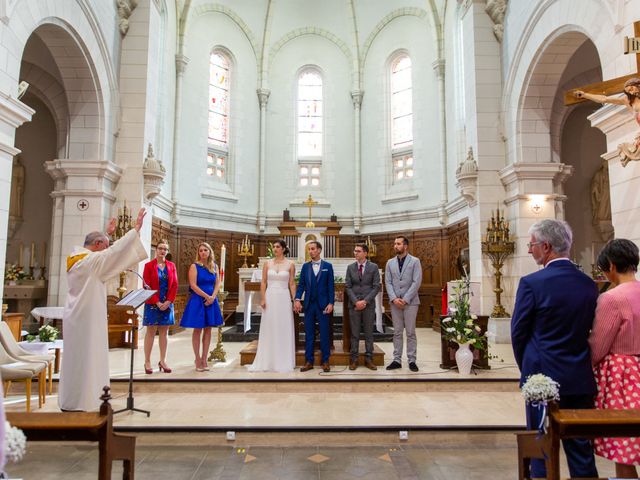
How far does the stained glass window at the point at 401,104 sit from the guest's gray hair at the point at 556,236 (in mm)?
11114

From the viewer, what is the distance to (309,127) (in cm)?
1416

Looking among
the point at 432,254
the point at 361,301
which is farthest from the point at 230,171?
the point at 361,301

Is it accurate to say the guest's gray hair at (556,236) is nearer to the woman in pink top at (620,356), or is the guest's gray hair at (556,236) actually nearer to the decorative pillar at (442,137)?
the woman in pink top at (620,356)

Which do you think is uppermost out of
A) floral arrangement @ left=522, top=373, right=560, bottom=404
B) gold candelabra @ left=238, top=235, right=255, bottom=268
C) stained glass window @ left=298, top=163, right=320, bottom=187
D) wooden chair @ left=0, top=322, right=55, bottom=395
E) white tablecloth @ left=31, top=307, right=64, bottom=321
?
stained glass window @ left=298, top=163, right=320, bottom=187

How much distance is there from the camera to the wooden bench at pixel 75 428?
183 cm

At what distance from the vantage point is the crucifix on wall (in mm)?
3816

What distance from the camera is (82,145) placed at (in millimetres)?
8227

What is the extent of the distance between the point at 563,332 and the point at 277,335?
3.91m

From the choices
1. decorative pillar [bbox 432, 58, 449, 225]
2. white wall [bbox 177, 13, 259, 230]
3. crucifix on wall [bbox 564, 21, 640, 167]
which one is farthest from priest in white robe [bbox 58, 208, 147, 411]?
decorative pillar [bbox 432, 58, 449, 225]

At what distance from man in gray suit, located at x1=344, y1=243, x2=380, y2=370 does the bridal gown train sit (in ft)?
2.50

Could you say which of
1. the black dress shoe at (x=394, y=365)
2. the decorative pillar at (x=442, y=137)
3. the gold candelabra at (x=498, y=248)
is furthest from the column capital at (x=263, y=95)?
the black dress shoe at (x=394, y=365)

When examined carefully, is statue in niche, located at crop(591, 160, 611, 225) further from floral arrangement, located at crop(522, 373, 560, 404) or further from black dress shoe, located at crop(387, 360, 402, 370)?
floral arrangement, located at crop(522, 373, 560, 404)

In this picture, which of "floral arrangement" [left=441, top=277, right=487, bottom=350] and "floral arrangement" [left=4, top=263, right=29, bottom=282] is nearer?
"floral arrangement" [left=441, top=277, right=487, bottom=350]

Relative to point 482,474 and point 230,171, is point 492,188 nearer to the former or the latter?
point 482,474
